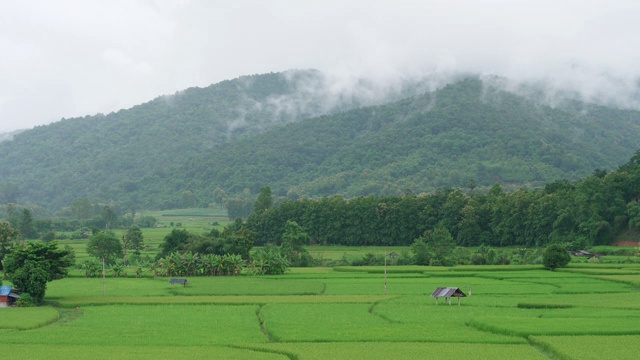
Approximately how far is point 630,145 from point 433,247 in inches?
5218

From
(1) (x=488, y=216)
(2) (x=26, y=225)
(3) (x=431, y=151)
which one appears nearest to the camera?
(1) (x=488, y=216)

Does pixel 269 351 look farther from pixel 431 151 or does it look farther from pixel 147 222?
pixel 431 151

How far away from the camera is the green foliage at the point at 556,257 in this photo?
2357 inches

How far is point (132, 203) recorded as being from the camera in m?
170

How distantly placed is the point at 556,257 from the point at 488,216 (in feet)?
98.3

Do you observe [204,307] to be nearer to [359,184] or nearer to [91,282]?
[91,282]

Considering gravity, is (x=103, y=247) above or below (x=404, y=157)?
below

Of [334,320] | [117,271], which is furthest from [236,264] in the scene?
[334,320]

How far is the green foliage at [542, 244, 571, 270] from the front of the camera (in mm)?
59875

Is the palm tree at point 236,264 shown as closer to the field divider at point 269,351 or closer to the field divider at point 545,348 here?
the field divider at point 269,351

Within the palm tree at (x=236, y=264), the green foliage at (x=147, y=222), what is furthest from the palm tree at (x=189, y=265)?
the green foliage at (x=147, y=222)

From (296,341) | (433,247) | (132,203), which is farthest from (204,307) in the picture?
(132,203)

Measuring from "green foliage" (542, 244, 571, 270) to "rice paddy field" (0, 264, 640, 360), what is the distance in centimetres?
482

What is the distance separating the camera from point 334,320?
113ft
